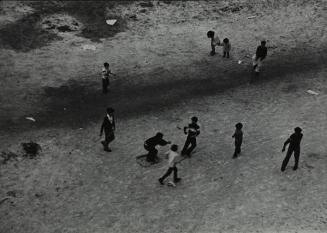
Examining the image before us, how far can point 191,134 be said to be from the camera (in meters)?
16.0

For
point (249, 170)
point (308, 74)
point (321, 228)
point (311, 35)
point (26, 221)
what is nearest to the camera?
point (321, 228)

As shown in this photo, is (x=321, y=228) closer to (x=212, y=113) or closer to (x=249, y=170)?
(x=249, y=170)

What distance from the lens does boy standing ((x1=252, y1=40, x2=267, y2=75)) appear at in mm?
20422

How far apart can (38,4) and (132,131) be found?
1171 centimetres

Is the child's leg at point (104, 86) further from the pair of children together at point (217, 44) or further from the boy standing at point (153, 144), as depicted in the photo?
the pair of children together at point (217, 44)

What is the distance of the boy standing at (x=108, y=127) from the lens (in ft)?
53.2

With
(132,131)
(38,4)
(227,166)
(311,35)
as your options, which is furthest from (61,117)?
(311,35)

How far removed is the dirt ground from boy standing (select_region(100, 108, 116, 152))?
0.42 metres

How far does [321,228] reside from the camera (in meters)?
13.1

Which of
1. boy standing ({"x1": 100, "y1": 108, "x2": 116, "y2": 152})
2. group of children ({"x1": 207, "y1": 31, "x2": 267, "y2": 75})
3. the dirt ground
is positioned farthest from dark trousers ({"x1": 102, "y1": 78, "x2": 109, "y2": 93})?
group of children ({"x1": 207, "y1": 31, "x2": 267, "y2": 75})

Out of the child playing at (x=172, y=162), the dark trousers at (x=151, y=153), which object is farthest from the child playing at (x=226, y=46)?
the child playing at (x=172, y=162)

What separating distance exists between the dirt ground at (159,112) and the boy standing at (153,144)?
1.57 ft

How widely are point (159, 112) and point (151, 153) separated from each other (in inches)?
137

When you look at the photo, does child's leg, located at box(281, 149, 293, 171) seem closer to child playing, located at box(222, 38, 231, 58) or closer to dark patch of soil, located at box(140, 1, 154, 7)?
child playing, located at box(222, 38, 231, 58)
